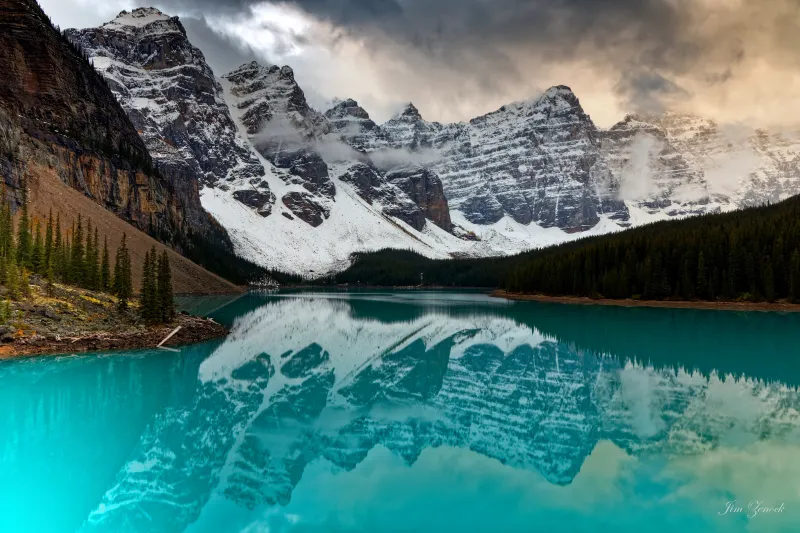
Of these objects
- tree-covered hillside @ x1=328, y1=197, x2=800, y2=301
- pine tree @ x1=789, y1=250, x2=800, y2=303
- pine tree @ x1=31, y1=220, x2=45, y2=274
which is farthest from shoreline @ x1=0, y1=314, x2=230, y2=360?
pine tree @ x1=789, y1=250, x2=800, y2=303

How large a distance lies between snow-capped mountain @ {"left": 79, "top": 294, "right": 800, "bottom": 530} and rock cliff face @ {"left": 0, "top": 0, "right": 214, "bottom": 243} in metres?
62.2

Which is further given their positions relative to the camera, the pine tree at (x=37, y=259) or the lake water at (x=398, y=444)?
the pine tree at (x=37, y=259)

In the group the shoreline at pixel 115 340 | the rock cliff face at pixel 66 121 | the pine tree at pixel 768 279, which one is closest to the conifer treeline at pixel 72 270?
the shoreline at pixel 115 340

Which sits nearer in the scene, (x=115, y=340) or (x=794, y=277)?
(x=115, y=340)

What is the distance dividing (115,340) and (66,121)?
87681mm

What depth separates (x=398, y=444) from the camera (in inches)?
560

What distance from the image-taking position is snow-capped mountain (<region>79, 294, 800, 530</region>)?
465 inches

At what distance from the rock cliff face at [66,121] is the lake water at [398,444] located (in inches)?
2424

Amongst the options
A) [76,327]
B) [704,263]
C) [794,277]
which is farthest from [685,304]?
[76,327]

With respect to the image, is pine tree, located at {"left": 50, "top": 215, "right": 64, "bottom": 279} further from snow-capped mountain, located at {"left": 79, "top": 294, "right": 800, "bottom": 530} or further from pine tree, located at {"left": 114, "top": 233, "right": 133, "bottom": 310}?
snow-capped mountain, located at {"left": 79, "top": 294, "right": 800, "bottom": 530}

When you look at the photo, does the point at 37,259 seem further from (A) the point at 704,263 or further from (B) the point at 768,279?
(B) the point at 768,279

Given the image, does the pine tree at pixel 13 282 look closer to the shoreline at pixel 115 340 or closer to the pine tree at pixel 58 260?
the shoreline at pixel 115 340

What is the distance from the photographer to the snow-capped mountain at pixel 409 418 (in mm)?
11812

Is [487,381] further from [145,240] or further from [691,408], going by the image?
[145,240]
